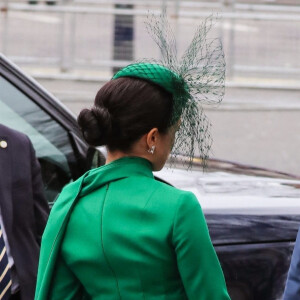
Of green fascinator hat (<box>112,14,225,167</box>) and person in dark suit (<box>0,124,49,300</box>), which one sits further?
person in dark suit (<box>0,124,49,300</box>)

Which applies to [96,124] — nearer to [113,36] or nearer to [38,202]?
[38,202]

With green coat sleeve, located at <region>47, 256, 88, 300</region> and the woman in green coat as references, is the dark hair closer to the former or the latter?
the woman in green coat

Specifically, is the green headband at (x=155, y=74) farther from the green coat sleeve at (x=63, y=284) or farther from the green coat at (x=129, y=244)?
the green coat sleeve at (x=63, y=284)

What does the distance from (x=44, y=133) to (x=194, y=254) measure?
1.68m

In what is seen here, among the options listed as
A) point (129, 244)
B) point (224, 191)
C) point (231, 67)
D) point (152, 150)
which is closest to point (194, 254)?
point (129, 244)

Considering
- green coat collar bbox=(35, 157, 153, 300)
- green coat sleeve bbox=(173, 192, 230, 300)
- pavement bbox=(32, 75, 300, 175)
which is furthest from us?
pavement bbox=(32, 75, 300, 175)

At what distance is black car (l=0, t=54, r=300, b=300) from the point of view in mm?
3084

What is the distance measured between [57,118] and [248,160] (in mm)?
6489

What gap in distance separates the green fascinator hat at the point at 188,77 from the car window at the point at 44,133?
3.93ft

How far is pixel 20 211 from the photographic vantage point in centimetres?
288

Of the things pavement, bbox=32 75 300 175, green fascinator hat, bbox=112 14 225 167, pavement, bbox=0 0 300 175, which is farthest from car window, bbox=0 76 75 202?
pavement, bbox=32 75 300 175

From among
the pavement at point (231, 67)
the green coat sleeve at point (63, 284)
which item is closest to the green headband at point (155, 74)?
the green coat sleeve at point (63, 284)

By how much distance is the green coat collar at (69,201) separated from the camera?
6.82 feet

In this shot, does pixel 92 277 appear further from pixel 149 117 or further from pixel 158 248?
pixel 149 117
